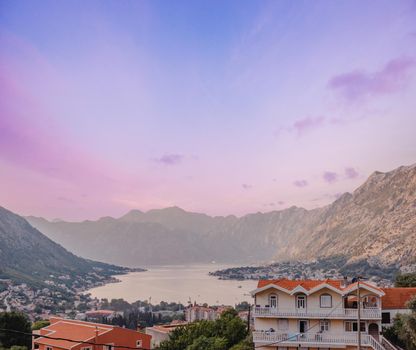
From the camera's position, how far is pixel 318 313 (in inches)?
881

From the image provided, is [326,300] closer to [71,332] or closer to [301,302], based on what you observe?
[301,302]

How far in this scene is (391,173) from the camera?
614 ft

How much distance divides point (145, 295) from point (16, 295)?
1773 inches

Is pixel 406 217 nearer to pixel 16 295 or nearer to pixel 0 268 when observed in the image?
pixel 16 295

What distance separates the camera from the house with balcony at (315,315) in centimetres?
2139

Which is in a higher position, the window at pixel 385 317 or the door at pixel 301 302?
the door at pixel 301 302

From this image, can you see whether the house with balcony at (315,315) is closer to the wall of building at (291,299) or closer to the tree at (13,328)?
the wall of building at (291,299)

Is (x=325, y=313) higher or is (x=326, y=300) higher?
(x=326, y=300)

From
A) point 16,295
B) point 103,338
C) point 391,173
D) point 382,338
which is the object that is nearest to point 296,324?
point 382,338

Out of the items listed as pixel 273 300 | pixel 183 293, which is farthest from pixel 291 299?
pixel 183 293

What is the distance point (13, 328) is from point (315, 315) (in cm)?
3097

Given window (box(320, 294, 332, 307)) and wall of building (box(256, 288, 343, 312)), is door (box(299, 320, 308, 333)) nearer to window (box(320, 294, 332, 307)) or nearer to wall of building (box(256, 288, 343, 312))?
wall of building (box(256, 288, 343, 312))

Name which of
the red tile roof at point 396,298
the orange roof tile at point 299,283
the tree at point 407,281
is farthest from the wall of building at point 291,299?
the tree at point 407,281

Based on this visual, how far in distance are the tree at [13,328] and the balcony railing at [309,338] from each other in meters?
23.4
